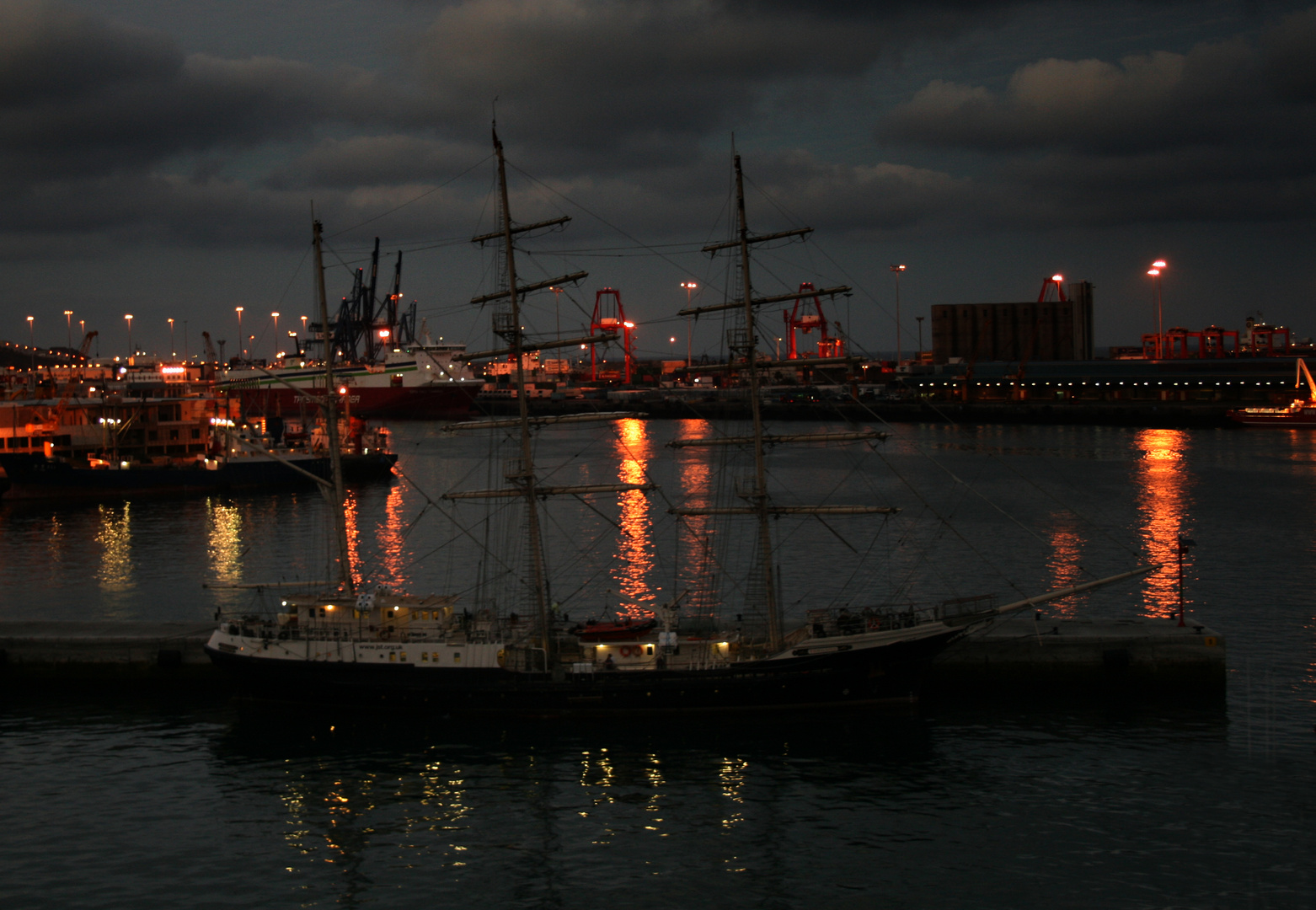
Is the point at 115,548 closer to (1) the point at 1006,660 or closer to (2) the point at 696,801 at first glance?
(2) the point at 696,801

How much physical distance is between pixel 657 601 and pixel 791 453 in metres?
66.4

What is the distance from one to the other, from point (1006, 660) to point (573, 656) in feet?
33.8

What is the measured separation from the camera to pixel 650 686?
81.9 feet

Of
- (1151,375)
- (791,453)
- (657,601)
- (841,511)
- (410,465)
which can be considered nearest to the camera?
(841,511)

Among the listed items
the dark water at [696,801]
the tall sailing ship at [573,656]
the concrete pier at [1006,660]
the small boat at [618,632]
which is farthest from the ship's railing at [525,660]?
the concrete pier at [1006,660]

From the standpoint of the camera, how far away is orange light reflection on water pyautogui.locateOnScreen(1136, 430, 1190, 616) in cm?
3825

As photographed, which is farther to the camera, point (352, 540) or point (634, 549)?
point (352, 540)

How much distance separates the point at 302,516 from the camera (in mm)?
61781

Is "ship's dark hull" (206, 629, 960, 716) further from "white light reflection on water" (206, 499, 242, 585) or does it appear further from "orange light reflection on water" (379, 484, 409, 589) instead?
"orange light reflection on water" (379, 484, 409, 589)

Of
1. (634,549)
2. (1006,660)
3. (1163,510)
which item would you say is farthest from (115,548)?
(1163,510)

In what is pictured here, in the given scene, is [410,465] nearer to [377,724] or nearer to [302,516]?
[302,516]

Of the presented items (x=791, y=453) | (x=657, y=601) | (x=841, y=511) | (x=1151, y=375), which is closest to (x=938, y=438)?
(x=791, y=453)

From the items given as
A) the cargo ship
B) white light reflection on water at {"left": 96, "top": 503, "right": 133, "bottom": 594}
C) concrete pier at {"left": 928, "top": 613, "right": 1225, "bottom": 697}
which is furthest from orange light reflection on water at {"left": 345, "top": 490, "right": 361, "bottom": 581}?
the cargo ship

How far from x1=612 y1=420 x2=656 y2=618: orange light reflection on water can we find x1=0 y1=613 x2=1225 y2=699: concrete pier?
35.4 feet
